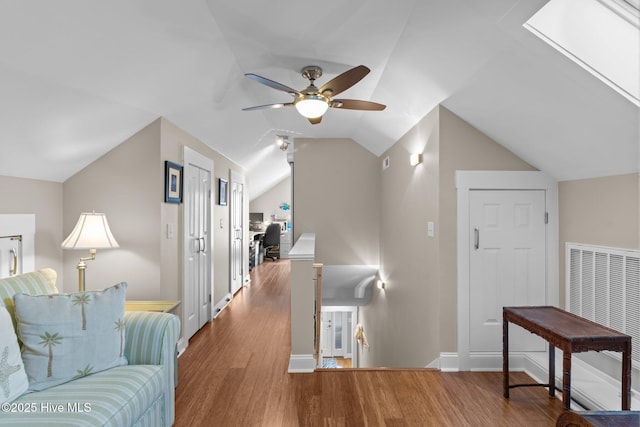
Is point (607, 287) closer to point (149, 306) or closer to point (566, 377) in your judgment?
point (566, 377)

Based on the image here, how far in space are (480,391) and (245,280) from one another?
15.0ft

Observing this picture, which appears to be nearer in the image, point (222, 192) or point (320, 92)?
point (320, 92)

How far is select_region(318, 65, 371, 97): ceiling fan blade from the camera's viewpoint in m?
1.95

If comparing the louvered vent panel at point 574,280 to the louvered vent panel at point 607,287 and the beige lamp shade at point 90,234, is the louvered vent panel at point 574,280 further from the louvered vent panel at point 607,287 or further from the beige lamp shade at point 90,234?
the beige lamp shade at point 90,234

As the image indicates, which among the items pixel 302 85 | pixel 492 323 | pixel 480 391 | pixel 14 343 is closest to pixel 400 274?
pixel 492 323

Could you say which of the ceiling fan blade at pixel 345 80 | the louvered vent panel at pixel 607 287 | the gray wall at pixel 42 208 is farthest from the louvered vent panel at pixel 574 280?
the gray wall at pixel 42 208

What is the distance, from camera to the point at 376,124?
12.8 feet

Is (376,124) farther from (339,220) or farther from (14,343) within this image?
(14,343)

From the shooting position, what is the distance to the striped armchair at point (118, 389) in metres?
1.40

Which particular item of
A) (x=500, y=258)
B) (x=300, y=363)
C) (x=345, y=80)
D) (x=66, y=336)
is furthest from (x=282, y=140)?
(x=66, y=336)

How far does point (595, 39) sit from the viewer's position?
1.61 metres

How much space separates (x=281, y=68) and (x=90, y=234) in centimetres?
190

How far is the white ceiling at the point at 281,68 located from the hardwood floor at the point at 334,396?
1.70 metres

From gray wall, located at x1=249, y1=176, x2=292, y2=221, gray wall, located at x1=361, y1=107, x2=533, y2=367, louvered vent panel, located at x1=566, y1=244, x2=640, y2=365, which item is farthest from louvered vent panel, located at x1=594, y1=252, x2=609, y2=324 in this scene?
gray wall, located at x1=249, y1=176, x2=292, y2=221
